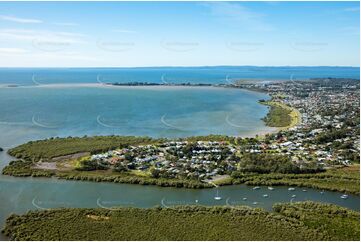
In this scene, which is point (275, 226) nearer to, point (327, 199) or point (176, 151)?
point (327, 199)

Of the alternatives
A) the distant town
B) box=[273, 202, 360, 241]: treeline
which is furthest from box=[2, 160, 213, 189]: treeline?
box=[273, 202, 360, 241]: treeline

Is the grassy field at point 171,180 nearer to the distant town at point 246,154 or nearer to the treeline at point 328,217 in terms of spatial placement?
the distant town at point 246,154

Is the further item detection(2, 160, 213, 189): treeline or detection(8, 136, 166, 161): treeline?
detection(8, 136, 166, 161): treeline

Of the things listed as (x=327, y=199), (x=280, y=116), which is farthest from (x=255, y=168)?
(x=280, y=116)

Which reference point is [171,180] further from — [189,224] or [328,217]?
[328,217]

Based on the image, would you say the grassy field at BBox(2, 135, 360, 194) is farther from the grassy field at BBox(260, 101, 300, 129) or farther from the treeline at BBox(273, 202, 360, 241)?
the grassy field at BBox(260, 101, 300, 129)

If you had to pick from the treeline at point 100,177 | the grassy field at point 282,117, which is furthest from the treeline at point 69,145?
the grassy field at point 282,117

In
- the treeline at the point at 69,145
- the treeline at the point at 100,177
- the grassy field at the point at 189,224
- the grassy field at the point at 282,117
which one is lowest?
the grassy field at the point at 189,224
